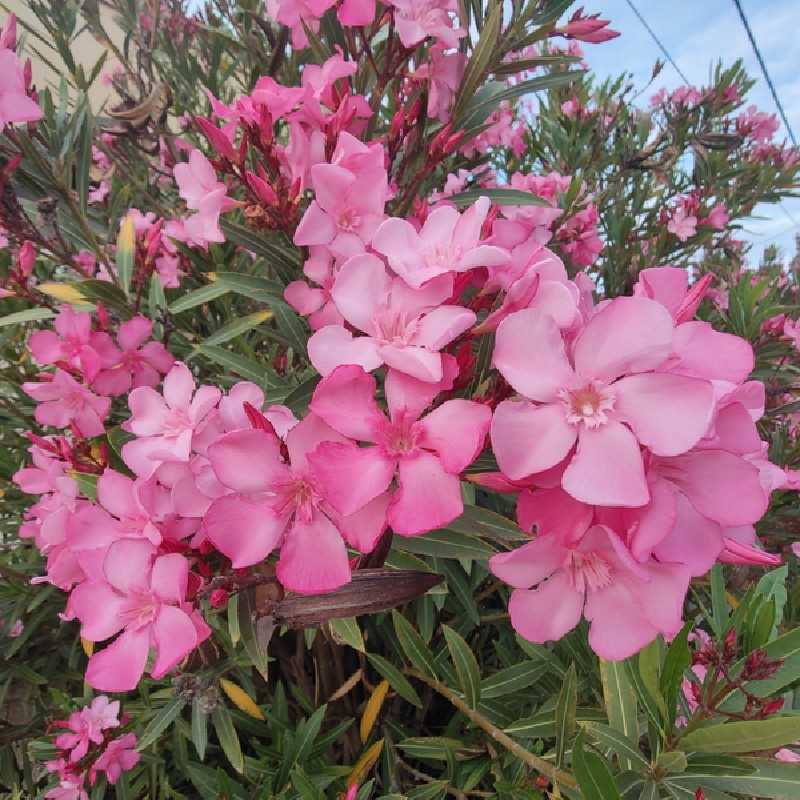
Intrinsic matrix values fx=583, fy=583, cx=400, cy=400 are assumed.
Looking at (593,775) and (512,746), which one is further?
(512,746)

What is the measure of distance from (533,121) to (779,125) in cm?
126

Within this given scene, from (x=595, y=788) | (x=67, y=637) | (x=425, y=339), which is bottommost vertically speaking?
(x=67, y=637)

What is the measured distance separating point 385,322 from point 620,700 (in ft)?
2.07

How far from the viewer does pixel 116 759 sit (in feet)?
3.95

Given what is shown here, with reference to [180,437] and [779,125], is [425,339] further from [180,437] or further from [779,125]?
[779,125]

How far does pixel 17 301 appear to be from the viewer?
1.65 metres

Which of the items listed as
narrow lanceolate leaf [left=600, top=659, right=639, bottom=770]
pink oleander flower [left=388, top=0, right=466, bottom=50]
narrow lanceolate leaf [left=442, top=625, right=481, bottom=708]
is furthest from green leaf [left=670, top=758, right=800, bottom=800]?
pink oleander flower [left=388, top=0, right=466, bottom=50]

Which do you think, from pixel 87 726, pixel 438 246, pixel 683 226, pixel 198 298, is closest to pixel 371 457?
pixel 438 246

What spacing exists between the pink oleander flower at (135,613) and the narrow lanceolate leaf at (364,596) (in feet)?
0.35

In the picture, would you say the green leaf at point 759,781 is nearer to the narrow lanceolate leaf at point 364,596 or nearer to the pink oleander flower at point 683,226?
the narrow lanceolate leaf at point 364,596

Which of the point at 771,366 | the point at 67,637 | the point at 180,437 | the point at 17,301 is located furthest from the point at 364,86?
the point at 67,637

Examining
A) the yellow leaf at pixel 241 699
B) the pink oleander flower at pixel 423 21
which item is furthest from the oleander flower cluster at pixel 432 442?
the yellow leaf at pixel 241 699

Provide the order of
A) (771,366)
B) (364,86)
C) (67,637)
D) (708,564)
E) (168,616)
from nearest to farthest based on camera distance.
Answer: (708,564) < (168,616) < (364,86) < (67,637) < (771,366)

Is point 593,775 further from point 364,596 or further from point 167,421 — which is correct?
point 167,421
